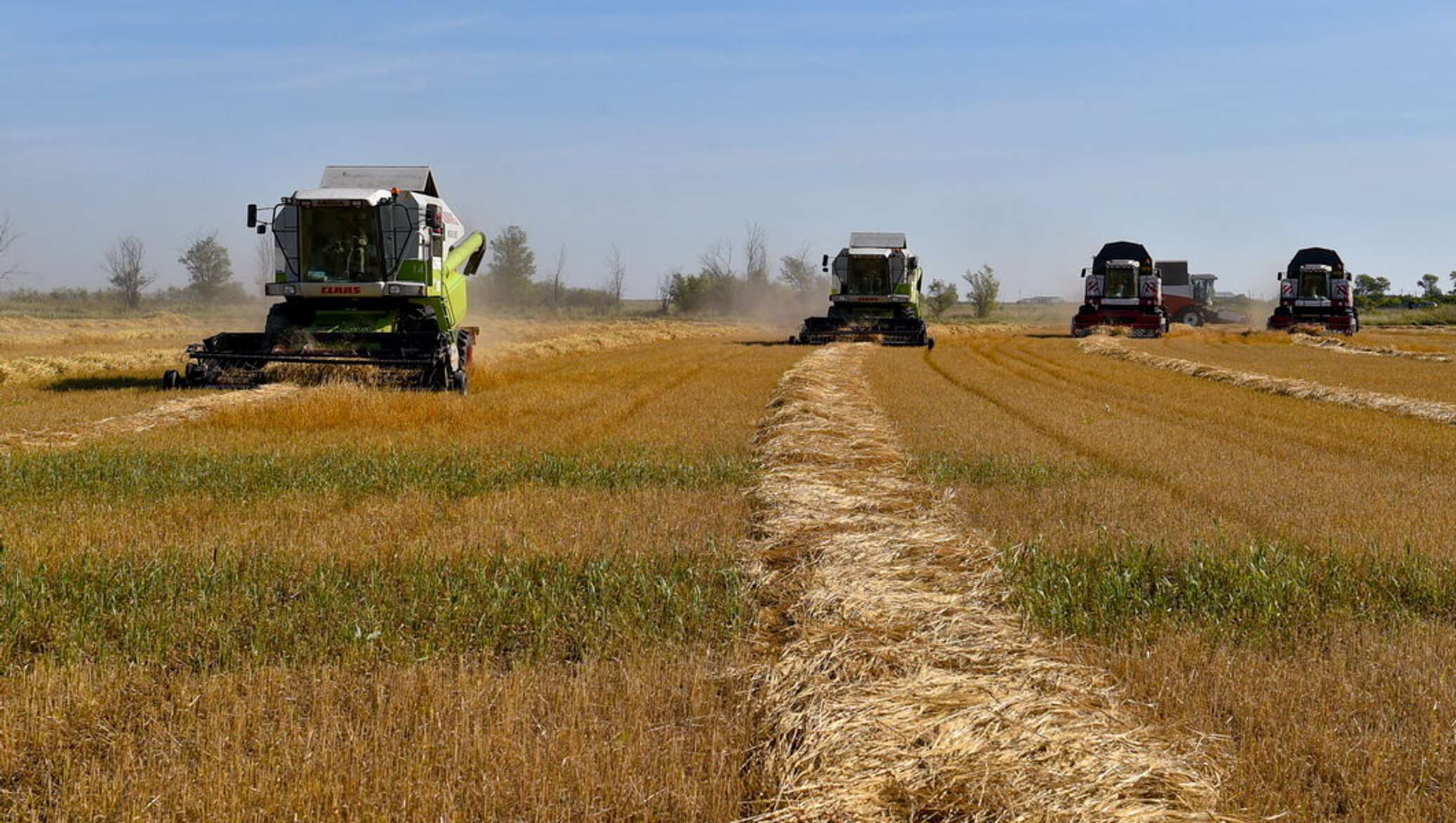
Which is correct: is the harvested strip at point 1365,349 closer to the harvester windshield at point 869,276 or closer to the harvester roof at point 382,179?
the harvester windshield at point 869,276

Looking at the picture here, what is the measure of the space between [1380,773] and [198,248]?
90131 mm

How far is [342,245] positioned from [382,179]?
1.74m

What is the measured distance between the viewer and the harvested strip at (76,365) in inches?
722

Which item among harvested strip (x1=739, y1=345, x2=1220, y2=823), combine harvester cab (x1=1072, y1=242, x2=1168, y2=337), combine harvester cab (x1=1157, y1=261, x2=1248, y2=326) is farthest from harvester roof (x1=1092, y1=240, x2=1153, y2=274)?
harvested strip (x1=739, y1=345, x2=1220, y2=823)

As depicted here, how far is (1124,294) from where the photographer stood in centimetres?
4353

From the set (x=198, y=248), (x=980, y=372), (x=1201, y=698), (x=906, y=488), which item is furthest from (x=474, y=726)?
(x=198, y=248)

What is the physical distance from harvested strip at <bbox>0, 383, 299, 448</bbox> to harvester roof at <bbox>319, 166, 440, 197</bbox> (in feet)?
12.9

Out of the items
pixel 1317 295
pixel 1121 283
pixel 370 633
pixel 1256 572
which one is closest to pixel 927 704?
pixel 370 633

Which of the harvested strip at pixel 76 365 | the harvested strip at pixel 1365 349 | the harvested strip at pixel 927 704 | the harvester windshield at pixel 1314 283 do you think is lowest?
the harvested strip at pixel 927 704

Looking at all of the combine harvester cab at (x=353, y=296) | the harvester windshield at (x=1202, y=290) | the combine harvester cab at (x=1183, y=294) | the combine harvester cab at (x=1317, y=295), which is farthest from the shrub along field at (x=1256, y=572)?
the harvester windshield at (x=1202, y=290)

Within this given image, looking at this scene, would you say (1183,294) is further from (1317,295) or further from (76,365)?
(76,365)

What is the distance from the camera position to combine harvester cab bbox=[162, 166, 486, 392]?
16547 millimetres

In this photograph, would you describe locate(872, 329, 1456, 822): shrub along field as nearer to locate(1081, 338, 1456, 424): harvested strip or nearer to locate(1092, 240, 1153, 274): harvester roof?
locate(1081, 338, 1456, 424): harvested strip

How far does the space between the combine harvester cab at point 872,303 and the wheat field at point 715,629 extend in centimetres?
2416
